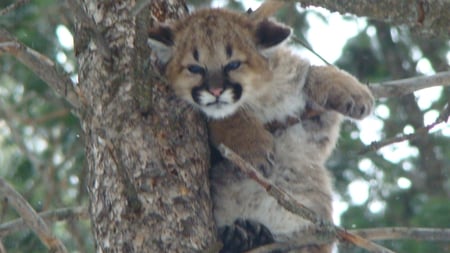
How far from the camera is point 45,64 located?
178 inches

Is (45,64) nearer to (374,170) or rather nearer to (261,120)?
(261,120)

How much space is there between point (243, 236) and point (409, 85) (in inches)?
47.8

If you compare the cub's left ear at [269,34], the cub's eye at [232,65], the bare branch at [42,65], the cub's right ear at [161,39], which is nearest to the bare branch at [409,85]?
the cub's left ear at [269,34]

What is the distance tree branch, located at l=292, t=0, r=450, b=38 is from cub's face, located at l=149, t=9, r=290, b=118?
1.46 metres

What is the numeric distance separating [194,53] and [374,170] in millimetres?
4613

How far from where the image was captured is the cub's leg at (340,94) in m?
5.64

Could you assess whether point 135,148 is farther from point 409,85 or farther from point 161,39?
point 409,85

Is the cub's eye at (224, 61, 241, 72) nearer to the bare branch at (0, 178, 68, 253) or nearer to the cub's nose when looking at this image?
the cub's nose

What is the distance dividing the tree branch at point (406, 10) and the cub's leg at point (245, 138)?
64.5 inches

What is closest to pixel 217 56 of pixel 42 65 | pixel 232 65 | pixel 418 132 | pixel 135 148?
pixel 232 65

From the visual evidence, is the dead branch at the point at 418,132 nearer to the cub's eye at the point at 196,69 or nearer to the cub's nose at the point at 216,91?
the cub's nose at the point at 216,91

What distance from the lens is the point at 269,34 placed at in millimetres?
5652

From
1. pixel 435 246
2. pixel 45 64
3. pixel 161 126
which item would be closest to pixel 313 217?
pixel 161 126

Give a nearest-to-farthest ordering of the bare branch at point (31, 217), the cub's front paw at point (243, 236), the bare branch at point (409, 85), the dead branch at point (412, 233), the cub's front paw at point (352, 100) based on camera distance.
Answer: the dead branch at point (412, 233) → the bare branch at point (31, 217) → the bare branch at point (409, 85) → the cub's front paw at point (243, 236) → the cub's front paw at point (352, 100)
